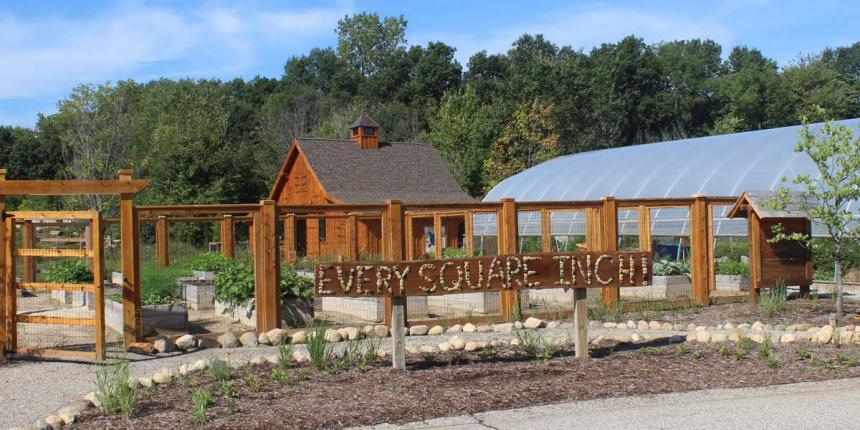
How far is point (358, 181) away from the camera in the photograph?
113ft

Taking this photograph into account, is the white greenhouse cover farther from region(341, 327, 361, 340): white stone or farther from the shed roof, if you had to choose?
region(341, 327, 361, 340): white stone

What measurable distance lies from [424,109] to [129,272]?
59.5m

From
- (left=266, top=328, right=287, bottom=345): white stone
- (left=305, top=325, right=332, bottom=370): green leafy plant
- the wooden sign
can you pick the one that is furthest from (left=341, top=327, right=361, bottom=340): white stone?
the wooden sign

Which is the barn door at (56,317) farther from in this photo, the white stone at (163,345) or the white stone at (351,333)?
the white stone at (351,333)

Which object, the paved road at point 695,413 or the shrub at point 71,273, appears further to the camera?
the shrub at point 71,273

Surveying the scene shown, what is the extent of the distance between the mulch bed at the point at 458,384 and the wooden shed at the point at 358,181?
815 inches

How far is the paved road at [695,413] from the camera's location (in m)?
6.78

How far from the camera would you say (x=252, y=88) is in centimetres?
8275

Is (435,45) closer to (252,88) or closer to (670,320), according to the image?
(252,88)

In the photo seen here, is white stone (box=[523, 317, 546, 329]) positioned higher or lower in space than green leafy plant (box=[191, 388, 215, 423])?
higher

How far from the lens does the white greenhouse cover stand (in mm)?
23438

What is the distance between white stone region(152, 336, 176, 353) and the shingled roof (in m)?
21.2

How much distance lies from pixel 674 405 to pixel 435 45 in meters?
74.8

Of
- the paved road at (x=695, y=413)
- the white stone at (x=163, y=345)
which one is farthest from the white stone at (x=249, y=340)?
the paved road at (x=695, y=413)
